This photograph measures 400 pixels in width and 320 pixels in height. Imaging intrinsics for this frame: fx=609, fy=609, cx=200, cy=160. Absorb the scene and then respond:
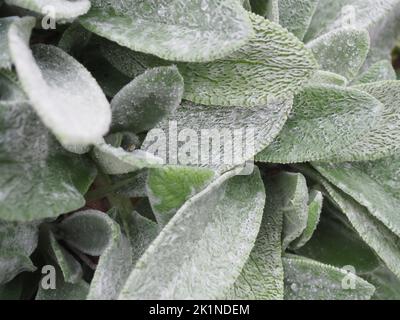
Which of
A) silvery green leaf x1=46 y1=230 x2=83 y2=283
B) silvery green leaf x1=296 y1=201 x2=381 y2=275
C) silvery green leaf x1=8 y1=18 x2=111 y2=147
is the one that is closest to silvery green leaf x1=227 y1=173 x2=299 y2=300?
silvery green leaf x1=296 y1=201 x2=381 y2=275

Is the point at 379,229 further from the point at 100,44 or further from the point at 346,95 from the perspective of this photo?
the point at 100,44

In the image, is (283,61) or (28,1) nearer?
(28,1)

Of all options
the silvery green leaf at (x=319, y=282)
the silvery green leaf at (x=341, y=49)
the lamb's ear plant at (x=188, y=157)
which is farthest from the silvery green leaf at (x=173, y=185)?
the silvery green leaf at (x=341, y=49)

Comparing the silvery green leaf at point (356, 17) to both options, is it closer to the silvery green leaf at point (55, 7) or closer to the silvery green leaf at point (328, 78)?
the silvery green leaf at point (328, 78)

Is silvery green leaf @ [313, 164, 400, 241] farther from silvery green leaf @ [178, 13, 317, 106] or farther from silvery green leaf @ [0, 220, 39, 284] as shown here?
silvery green leaf @ [0, 220, 39, 284]

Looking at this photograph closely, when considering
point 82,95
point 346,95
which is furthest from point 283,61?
point 82,95
